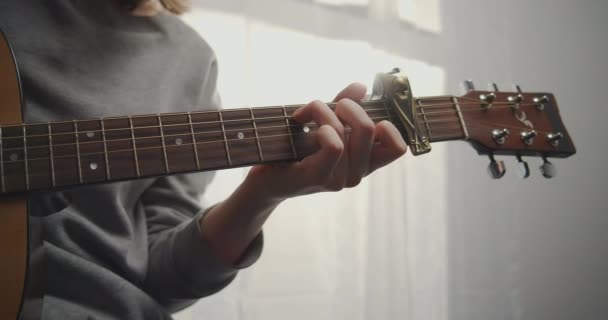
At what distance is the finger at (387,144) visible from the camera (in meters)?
0.49

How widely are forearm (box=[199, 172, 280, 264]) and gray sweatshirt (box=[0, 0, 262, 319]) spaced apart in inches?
0.6

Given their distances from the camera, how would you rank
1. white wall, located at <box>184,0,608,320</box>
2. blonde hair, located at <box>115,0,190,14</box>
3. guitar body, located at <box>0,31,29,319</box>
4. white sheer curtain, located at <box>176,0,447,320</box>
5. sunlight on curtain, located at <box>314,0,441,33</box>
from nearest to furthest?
guitar body, located at <box>0,31,29,319</box> → blonde hair, located at <box>115,0,190,14</box> → white sheer curtain, located at <box>176,0,447,320</box> → sunlight on curtain, located at <box>314,0,441,33</box> → white wall, located at <box>184,0,608,320</box>

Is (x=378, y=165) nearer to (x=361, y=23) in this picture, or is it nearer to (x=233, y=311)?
(x=233, y=311)

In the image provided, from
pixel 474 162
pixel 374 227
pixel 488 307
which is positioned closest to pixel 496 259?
pixel 488 307

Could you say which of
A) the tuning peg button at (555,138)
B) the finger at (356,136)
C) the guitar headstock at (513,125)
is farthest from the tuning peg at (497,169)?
the finger at (356,136)

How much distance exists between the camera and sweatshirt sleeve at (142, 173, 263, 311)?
23.4 inches

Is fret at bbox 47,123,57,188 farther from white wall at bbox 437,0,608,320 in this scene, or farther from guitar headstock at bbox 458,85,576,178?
white wall at bbox 437,0,608,320

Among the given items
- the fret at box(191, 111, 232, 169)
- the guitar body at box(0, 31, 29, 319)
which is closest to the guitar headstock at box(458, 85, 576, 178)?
the fret at box(191, 111, 232, 169)

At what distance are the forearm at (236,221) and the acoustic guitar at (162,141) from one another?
3.7 inches

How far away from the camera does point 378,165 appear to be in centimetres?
51

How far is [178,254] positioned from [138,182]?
0.15 m

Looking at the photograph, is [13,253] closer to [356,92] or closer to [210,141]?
[210,141]

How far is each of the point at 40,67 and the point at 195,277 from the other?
15.9 inches

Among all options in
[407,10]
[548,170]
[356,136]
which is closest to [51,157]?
[356,136]
